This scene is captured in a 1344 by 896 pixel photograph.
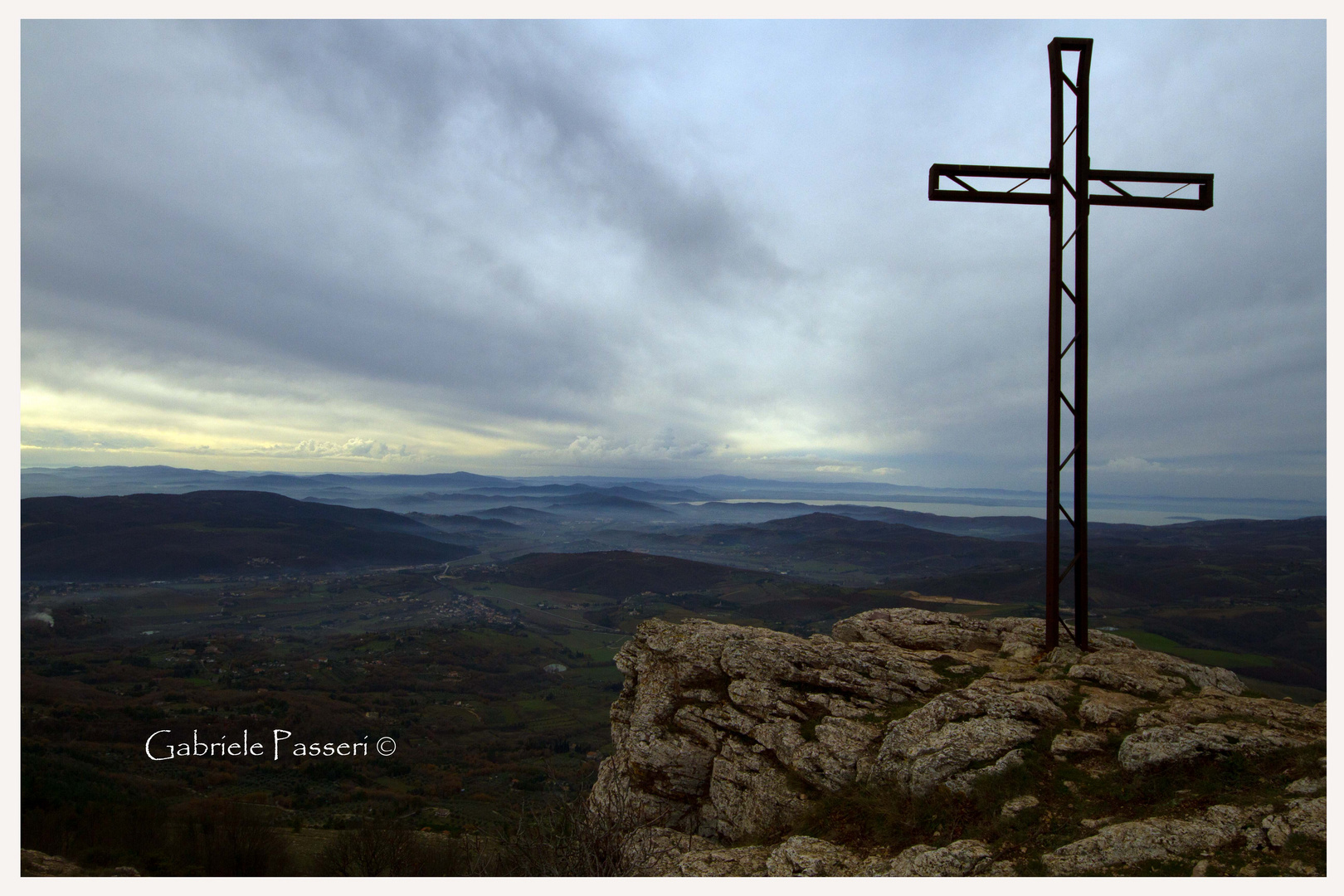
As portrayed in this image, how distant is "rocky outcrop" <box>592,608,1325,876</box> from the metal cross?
100 inches

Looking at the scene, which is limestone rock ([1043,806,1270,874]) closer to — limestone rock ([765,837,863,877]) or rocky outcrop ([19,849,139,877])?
limestone rock ([765,837,863,877])

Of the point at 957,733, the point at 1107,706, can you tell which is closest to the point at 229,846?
the point at 957,733

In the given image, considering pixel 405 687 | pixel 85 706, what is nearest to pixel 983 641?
pixel 85 706

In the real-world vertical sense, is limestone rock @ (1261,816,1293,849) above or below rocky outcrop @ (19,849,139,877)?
above

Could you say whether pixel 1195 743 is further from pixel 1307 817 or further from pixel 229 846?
pixel 229 846

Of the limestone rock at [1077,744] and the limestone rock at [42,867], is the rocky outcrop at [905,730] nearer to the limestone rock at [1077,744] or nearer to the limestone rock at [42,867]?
the limestone rock at [1077,744]

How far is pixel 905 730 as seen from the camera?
10.3m

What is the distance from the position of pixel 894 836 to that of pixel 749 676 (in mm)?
4671

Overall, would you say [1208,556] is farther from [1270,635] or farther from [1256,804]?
[1256,804]

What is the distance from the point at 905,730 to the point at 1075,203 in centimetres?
1200

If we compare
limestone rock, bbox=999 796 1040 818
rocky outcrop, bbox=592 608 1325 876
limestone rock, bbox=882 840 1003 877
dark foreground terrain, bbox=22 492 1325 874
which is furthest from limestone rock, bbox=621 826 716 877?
limestone rock, bbox=999 796 1040 818

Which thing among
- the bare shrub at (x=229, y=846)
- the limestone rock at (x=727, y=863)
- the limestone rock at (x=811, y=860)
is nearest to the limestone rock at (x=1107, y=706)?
the limestone rock at (x=811, y=860)

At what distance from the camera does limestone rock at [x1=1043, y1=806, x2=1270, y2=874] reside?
273 inches

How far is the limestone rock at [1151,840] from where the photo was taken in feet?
22.7
